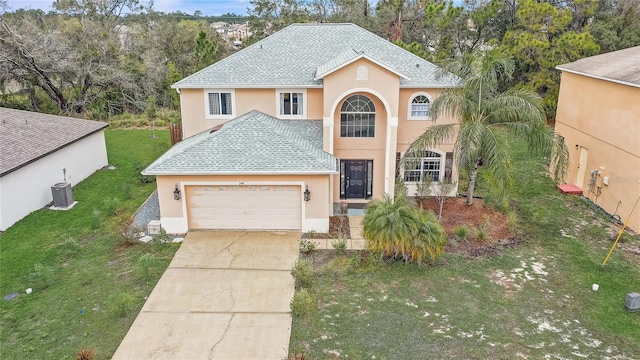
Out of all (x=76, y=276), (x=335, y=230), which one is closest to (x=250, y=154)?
(x=335, y=230)

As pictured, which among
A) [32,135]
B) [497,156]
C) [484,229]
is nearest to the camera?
[497,156]

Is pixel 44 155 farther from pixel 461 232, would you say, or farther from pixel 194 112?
pixel 461 232

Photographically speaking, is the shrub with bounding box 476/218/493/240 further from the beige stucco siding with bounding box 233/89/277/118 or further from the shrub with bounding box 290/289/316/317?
the beige stucco siding with bounding box 233/89/277/118

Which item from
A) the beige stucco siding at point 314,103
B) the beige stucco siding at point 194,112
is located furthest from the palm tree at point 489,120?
the beige stucco siding at point 194,112

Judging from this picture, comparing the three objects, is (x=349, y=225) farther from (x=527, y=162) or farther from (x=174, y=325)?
(x=527, y=162)

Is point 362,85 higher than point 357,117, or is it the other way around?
point 362,85

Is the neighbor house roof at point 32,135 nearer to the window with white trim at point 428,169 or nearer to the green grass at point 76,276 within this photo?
the green grass at point 76,276
